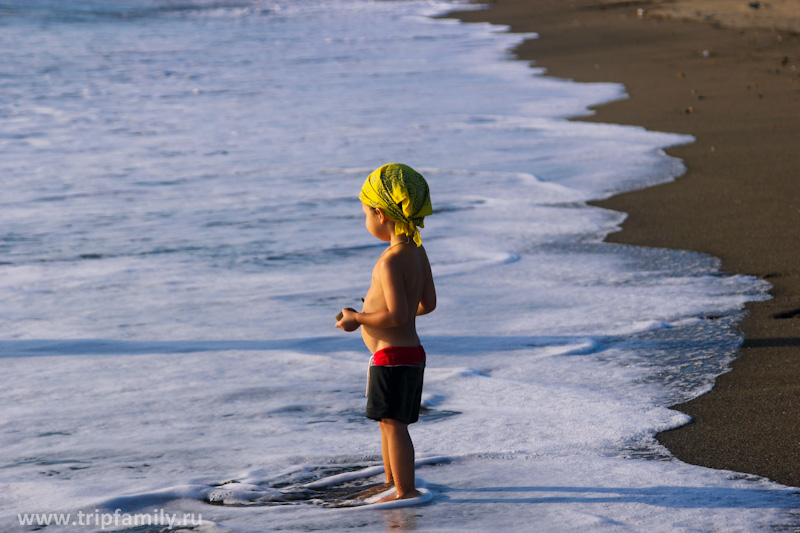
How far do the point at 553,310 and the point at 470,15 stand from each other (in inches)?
1166

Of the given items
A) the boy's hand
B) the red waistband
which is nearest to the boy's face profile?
the boy's hand

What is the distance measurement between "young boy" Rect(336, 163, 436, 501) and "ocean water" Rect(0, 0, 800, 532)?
0.33 meters

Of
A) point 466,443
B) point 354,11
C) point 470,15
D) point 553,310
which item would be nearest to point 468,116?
point 553,310

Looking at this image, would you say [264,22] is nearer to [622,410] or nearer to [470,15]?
[470,15]

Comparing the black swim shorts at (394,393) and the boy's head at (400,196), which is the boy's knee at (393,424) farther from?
the boy's head at (400,196)

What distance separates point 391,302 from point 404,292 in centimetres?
5

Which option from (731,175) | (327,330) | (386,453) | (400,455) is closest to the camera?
(400,455)

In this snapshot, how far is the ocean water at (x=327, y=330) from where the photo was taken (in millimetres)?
3102

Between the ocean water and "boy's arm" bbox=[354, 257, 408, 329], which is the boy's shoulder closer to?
"boy's arm" bbox=[354, 257, 408, 329]

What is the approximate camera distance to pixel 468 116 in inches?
489

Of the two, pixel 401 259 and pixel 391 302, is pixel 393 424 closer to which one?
→ pixel 391 302

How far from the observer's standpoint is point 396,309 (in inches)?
110

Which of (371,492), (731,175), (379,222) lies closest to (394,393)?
(371,492)

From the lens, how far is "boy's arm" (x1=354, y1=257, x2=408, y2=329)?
279 cm
